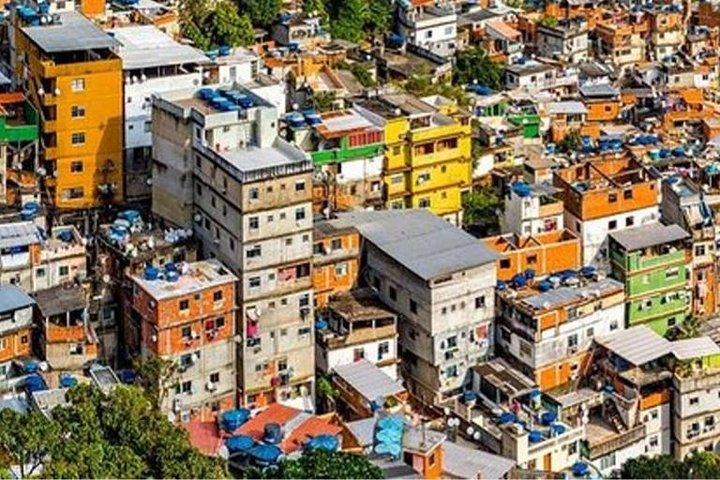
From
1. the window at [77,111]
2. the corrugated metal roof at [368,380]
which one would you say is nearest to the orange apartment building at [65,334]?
the corrugated metal roof at [368,380]

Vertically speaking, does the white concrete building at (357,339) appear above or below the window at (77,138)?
below

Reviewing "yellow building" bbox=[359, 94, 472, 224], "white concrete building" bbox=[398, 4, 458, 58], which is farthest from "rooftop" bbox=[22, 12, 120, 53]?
"white concrete building" bbox=[398, 4, 458, 58]

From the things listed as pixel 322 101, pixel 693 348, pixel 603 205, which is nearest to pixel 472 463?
pixel 693 348

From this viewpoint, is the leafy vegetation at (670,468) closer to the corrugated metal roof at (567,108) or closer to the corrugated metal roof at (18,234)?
the corrugated metal roof at (18,234)

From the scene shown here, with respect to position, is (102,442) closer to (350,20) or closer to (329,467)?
(329,467)

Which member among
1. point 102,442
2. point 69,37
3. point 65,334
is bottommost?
point 65,334

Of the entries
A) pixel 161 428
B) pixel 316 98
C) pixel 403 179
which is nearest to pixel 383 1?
pixel 316 98

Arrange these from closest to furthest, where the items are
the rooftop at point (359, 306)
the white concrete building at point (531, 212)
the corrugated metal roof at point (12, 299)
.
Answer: the corrugated metal roof at point (12, 299), the rooftop at point (359, 306), the white concrete building at point (531, 212)

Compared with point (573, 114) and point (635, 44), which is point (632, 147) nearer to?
point (573, 114)
